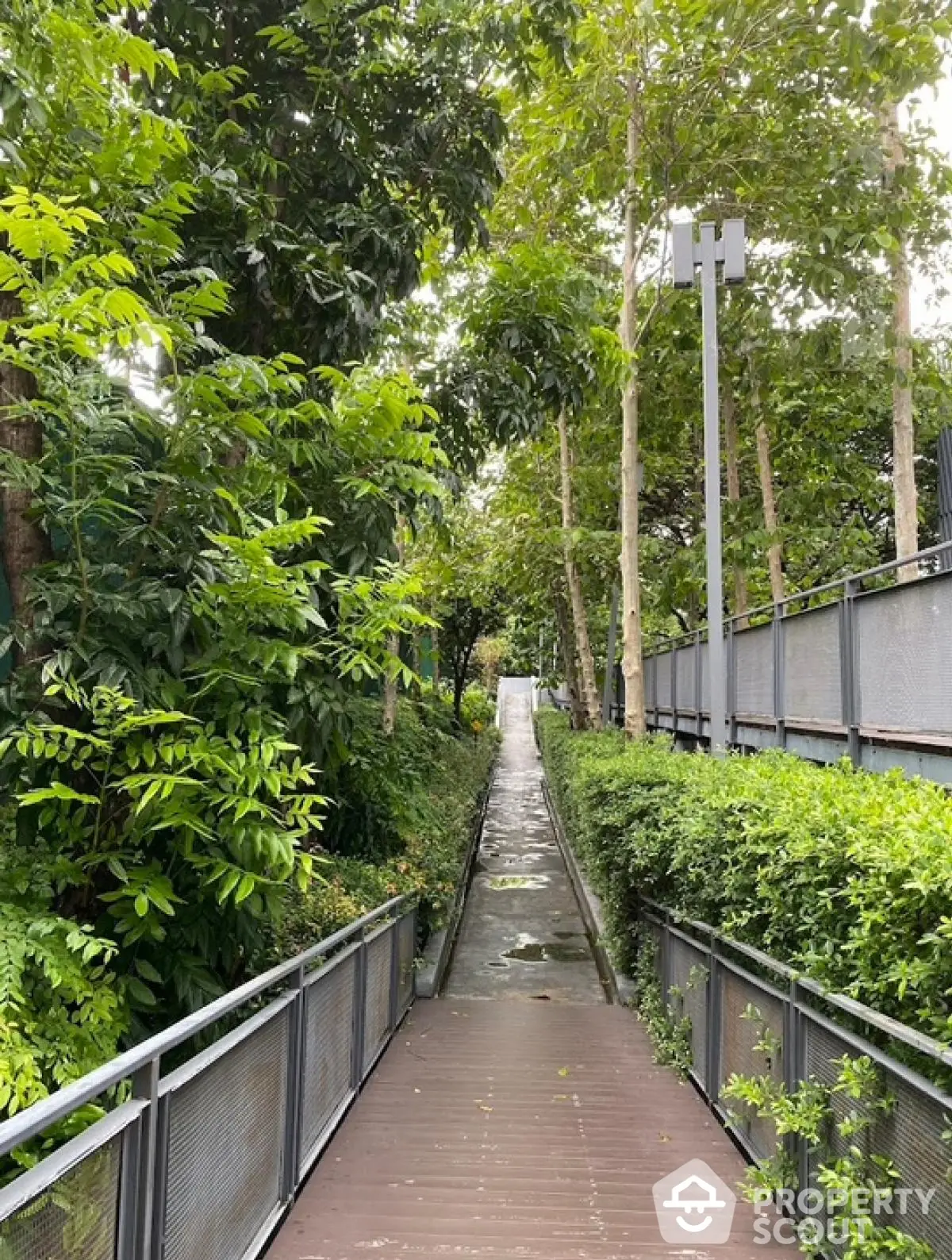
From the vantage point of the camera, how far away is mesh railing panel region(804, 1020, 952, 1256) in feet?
8.30

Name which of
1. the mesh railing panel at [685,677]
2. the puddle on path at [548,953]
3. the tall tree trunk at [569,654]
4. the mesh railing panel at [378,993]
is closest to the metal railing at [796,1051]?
the mesh railing panel at [378,993]

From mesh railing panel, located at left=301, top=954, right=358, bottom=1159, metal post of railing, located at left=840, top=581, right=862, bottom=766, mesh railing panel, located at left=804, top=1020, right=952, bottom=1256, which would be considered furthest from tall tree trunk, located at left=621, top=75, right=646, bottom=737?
mesh railing panel, located at left=804, top=1020, right=952, bottom=1256

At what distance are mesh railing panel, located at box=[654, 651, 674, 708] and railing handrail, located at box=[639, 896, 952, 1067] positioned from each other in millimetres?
11778

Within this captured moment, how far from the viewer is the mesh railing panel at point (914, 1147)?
253 cm

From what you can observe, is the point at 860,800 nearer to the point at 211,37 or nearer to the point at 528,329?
the point at 528,329

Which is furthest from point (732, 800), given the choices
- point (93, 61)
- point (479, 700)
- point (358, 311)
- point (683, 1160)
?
point (479, 700)

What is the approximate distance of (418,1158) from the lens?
179 inches

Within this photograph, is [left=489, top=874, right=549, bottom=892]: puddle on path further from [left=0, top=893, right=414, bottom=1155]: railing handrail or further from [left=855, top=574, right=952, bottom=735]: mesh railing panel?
[left=0, top=893, right=414, bottom=1155]: railing handrail

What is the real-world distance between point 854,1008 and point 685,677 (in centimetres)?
1227

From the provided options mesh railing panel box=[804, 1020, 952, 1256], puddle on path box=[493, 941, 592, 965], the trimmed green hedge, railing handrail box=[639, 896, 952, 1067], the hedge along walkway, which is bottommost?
puddle on path box=[493, 941, 592, 965]

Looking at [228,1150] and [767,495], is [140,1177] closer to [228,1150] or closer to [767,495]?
[228,1150]

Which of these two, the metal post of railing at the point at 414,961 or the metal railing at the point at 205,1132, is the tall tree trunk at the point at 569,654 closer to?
the metal post of railing at the point at 414,961

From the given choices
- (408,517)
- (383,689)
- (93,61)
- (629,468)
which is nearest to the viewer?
(93,61)

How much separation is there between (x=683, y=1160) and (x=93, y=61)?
5.43 meters
